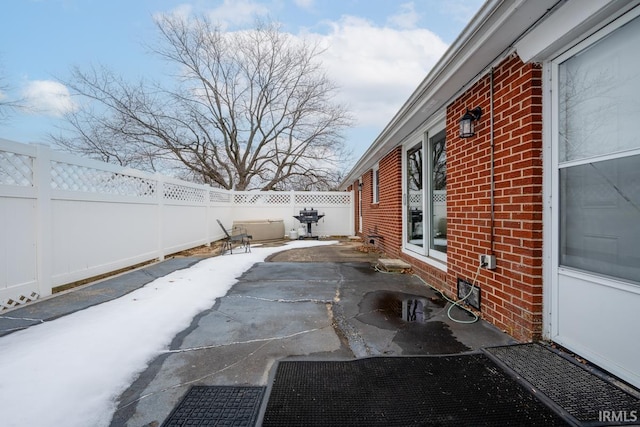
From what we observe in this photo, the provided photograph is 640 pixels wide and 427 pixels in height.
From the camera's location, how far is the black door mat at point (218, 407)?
1464 millimetres

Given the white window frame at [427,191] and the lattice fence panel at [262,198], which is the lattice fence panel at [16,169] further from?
the lattice fence panel at [262,198]

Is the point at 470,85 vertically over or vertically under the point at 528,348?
over

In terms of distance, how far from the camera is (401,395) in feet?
5.42

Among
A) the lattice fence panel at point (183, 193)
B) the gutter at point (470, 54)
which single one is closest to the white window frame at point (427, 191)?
the gutter at point (470, 54)

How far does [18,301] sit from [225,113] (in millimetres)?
14571

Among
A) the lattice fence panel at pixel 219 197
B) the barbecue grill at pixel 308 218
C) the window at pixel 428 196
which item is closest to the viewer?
the window at pixel 428 196

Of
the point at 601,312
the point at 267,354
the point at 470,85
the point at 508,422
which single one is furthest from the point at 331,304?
the point at 470,85

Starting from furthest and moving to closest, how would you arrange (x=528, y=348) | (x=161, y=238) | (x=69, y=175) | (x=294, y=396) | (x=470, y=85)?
1. (x=161, y=238)
2. (x=69, y=175)
3. (x=470, y=85)
4. (x=528, y=348)
5. (x=294, y=396)

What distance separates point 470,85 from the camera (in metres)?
3.03

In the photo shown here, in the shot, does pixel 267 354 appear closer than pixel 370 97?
Yes

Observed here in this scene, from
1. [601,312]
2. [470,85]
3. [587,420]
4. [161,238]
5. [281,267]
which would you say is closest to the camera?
[587,420]

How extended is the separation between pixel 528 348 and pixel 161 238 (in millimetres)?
6495

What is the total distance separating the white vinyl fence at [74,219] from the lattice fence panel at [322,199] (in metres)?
5.28

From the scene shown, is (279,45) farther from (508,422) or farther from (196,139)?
(508,422)
